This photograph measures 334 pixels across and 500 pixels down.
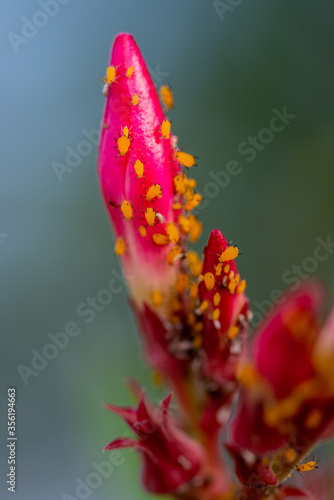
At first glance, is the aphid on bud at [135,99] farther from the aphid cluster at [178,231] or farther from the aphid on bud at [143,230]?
the aphid on bud at [143,230]

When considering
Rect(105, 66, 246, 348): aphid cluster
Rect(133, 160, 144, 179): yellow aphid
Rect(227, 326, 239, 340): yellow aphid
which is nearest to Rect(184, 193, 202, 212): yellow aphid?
Rect(105, 66, 246, 348): aphid cluster

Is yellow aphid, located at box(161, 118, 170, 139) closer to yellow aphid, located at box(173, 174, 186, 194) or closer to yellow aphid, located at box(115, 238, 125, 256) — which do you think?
yellow aphid, located at box(173, 174, 186, 194)

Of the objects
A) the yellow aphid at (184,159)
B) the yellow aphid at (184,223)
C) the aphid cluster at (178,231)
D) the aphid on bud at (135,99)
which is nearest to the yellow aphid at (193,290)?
the aphid cluster at (178,231)

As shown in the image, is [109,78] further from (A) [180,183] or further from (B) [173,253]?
(B) [173,253]

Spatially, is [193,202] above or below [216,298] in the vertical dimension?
above

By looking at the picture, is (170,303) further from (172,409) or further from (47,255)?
(47,255)

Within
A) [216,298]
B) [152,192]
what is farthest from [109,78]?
[216,298]
